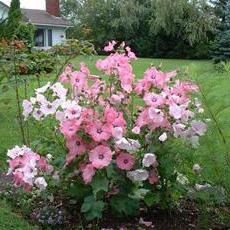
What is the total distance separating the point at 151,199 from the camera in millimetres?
4484

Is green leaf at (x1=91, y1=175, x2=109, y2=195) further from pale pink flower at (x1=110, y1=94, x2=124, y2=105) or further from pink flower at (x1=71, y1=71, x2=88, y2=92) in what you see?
pink flower at (x1=71, y1=71, x2=88, y2=92)

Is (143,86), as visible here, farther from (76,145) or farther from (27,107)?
(27,107)

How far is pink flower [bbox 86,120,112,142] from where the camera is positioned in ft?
13.6

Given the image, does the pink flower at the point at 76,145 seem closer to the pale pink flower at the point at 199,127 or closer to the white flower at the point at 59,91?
the white flower at the point at 59,91

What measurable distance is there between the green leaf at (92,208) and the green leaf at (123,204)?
0.12 m

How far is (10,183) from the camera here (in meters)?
5.73

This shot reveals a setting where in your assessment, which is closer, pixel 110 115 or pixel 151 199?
pixel 110 115

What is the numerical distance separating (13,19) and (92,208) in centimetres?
1671

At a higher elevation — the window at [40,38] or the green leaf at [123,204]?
the green leaf at [123,204]

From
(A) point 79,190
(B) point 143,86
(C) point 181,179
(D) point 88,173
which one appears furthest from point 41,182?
(C) point 181,179

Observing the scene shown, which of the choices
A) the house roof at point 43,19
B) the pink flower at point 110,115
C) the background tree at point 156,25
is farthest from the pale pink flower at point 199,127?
the house roof at point 43,19

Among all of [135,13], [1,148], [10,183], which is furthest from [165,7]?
[10,183]

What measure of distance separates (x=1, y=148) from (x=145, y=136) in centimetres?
418

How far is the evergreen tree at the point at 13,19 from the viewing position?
17.3 m
